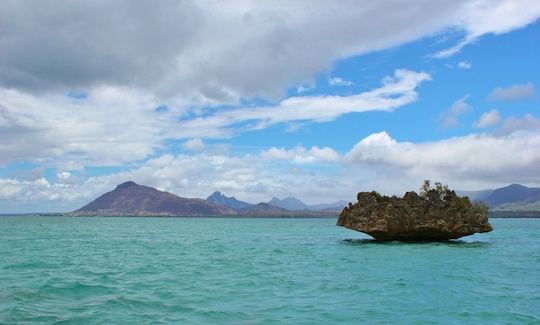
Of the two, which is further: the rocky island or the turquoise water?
the rocky island

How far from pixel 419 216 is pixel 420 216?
0.12 meters

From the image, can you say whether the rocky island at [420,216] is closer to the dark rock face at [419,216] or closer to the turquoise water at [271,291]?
the dark rock face at [419,216]

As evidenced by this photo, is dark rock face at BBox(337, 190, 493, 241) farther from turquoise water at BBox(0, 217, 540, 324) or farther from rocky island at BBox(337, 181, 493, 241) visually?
turquoise water at BBox(0, 217, 540, 324)

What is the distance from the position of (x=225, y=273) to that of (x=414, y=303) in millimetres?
14141

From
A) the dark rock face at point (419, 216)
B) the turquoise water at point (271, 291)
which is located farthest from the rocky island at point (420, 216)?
the turquoise water at point (271, 291)

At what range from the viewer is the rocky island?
5512 cm

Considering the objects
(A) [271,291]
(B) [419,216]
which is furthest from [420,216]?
(A) [271,291]

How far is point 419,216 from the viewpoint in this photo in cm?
5569

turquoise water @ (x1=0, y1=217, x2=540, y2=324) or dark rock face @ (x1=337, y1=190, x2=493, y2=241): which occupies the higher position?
dark rock face @ (x1=337, y1=190, x2=493, y2=241)

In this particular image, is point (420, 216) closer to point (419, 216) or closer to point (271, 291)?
point (419, 216)

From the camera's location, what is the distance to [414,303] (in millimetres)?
21094

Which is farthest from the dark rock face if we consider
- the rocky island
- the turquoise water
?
the turquoise water

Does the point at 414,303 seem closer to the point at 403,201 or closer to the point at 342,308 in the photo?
the point at 342,308

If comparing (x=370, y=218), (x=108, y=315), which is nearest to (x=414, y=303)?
(x=108, y=315)
